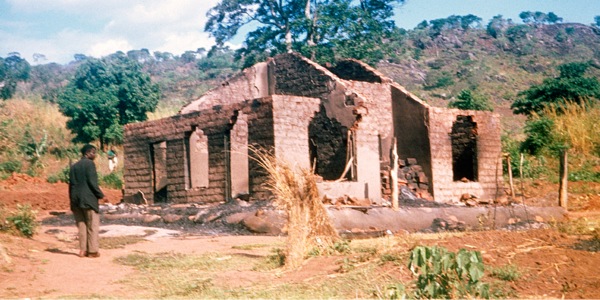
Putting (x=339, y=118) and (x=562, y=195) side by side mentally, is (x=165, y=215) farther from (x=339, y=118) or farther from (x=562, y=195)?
(x=562, y=195)

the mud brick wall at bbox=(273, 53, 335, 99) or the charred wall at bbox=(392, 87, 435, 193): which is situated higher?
the mud brick wall at bbox=(273, 53, 335, 99)

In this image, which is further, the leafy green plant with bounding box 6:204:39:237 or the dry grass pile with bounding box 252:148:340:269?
the leafy green plant with bounding box 6:204:39:237

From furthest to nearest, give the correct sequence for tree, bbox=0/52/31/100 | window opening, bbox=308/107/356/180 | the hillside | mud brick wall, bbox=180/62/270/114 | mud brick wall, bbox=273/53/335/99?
the hillside < tree, bbox=0/52/31/100 < mud brick wall, bbox=180/62/270/114 < mud brick wall, bbox=273/53/335/99 < window opening, bbox=308/107/356/180

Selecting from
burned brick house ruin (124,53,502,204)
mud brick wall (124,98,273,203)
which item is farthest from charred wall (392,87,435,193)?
mud brick wall (124,98,273,203)

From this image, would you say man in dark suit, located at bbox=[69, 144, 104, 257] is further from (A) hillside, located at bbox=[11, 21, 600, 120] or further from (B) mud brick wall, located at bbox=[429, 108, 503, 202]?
(A) hillside, located at bbox=[11, 21, 600, 120]

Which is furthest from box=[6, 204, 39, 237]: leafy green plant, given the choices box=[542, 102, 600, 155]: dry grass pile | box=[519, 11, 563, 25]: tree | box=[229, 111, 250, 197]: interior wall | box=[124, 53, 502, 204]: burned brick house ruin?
box=[519, 11, 563, 25]: tree

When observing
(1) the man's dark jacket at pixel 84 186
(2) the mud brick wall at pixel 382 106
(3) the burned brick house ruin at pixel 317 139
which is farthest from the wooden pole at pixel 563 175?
(1) the man's dark jacket at pixel 84 186

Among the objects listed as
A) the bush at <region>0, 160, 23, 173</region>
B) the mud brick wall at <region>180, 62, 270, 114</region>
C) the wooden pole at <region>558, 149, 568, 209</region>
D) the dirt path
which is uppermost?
the mud brick wall at <region>180, 62, 270, 114</region>

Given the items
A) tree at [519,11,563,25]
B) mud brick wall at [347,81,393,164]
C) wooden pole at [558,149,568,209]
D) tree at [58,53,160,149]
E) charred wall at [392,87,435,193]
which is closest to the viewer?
wooden pole at [558,149,568,209]

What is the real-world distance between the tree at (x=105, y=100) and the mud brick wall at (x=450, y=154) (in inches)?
578

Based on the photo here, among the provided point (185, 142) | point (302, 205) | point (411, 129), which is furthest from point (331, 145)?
point (302, 205)

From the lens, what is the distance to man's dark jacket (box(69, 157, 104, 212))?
801cm

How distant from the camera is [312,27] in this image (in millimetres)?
28922

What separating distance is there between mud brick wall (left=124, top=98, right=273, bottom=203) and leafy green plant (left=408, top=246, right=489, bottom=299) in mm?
9141
